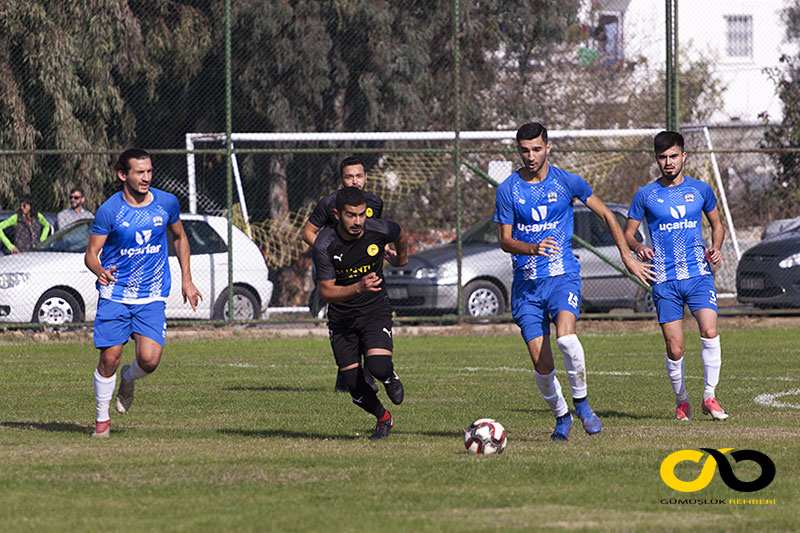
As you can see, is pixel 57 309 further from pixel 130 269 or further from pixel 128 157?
pixel 128 157

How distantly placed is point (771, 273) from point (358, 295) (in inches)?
455

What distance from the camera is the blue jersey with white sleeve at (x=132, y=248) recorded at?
8.66 m

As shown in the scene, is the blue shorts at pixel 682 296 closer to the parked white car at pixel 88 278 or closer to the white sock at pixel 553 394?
the white sock at pixel 553 394

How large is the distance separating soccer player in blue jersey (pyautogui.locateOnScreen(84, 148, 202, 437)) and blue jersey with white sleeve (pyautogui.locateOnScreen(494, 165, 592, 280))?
7.54 feet

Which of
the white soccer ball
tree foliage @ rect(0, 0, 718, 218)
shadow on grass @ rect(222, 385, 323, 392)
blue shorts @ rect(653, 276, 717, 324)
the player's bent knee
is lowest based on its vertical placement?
shadow on grass @ rect(222, 385, 323, 392)

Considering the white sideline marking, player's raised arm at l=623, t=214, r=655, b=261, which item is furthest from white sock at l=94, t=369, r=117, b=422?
the white sideline marking

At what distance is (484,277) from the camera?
18391mm

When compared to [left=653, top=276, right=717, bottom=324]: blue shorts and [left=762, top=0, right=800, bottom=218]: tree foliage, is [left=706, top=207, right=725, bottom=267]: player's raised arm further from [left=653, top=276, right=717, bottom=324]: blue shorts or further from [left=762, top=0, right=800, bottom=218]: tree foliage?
[left=762, top=0, right=800, bottom=218]: tree foliage

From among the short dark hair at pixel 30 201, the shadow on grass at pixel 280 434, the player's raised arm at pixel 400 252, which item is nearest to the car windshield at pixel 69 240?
the short dark hair at pixel 30 201

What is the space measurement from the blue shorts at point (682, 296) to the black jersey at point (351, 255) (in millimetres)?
2384

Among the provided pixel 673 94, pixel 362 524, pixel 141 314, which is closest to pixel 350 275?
pixel 141 314

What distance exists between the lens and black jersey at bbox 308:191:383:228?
954cm

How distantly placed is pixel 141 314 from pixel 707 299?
13.5 ft

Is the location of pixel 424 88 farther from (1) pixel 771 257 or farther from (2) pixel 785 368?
(2) pixel 785 368
